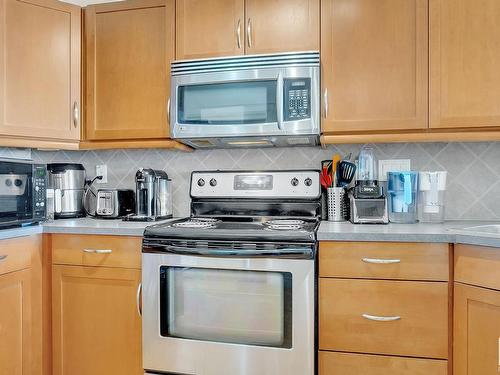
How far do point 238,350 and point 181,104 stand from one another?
1.22 metres

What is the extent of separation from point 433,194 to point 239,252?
103 cm

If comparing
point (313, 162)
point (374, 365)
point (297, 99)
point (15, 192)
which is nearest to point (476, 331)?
point (374, 365)

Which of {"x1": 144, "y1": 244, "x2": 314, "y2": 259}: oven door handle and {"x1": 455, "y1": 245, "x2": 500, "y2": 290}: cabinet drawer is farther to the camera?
{"x1": 144, "y1": 244, "x2": 314, "y2": 259}: oven door handle

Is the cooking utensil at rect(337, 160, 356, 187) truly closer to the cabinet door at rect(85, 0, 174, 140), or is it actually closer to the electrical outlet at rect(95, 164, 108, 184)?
the cabinet door at rect(85, 0, 174, 140)

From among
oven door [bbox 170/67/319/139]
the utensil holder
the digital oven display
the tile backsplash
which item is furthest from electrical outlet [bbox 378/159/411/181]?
the digital oven display

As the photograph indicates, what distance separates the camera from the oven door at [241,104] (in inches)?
69.1

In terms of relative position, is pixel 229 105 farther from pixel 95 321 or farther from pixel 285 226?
pixel 95 321

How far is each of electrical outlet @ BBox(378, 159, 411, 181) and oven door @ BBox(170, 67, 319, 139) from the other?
1.65ft

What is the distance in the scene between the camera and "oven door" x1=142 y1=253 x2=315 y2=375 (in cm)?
149

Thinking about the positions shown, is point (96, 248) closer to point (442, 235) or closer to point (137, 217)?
point (137, 217)

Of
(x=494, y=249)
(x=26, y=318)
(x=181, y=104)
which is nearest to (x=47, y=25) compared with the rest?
(x=181, y=104)

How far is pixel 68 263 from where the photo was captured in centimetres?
178

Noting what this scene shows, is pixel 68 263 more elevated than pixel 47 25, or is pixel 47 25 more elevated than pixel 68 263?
pixel 47 25

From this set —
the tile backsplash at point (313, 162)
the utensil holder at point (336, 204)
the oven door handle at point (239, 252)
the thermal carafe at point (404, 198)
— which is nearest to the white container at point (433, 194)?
the thermal carafe at point (404, 198)
